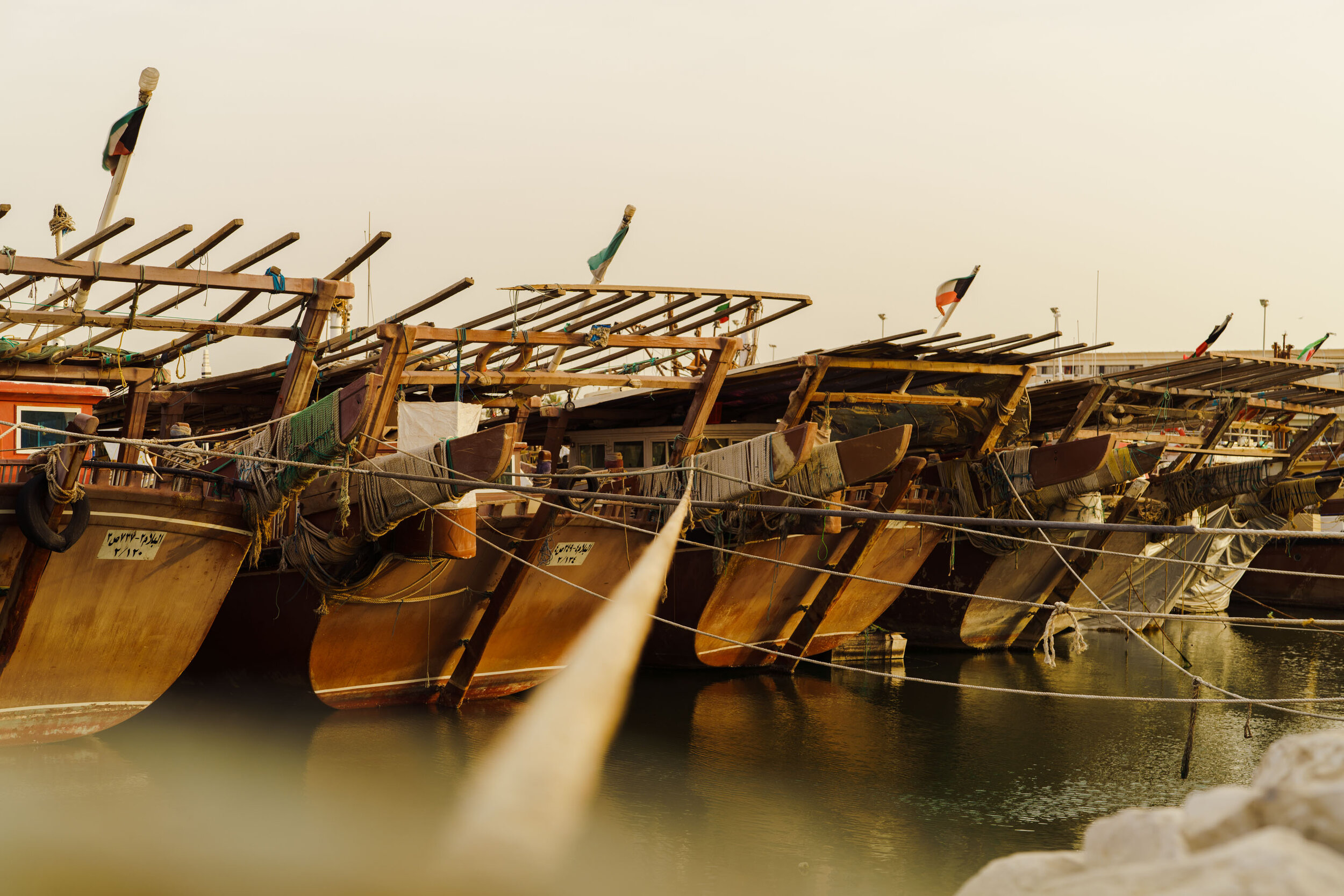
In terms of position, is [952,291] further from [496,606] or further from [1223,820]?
[1223,820]

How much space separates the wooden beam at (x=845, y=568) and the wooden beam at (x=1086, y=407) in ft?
12.8

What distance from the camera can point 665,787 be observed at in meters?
11.8

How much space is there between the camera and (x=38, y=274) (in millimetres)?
10680

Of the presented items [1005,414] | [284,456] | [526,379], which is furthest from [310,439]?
[1005,414]

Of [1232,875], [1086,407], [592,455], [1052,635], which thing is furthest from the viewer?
[592,455]

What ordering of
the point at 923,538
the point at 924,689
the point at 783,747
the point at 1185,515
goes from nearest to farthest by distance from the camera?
the point at 783,747 < the point at 924,689 < the point at 923,538 < the point at 1185,515

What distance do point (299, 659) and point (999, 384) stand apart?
1141 cm

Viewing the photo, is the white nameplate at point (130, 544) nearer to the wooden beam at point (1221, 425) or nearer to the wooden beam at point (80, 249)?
the wooden beam at point (80, 249)

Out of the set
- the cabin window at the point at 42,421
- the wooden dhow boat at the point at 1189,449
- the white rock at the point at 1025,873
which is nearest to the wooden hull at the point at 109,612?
the cabin window at the point at 42,421

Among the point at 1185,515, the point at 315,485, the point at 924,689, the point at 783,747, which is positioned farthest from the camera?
the point at 1185,515

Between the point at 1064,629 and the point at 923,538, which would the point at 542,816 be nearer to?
the point at 923,538

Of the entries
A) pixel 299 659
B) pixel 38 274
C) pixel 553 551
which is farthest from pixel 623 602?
pixel 38 274

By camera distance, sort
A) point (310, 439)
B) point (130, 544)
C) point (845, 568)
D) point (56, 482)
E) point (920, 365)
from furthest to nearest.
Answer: point (845, 568), point (920, 365), point (310, 439), point (130, 544), point (56, 482)

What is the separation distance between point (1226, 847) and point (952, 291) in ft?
45.7
